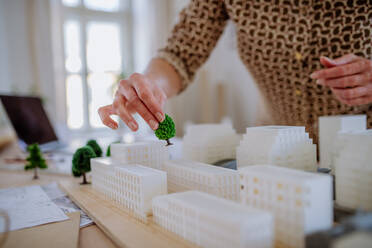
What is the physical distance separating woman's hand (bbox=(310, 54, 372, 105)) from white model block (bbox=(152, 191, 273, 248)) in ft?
1.54

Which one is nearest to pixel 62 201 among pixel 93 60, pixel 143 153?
pixel 143 153

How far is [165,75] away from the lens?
1252 mm

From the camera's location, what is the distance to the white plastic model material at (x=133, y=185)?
650mm

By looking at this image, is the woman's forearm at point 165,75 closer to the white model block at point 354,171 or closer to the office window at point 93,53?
the white model block at point 354,171

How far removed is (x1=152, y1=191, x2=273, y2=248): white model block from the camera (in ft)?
1.41

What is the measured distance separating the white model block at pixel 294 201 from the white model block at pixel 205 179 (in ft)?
0.42

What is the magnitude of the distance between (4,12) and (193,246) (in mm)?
3591

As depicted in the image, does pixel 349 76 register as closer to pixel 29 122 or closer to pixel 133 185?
pixel 133 185

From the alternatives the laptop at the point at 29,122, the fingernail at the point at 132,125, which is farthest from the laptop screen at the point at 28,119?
the fingernail at the point at 132,125

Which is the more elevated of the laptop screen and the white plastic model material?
the laptop screen

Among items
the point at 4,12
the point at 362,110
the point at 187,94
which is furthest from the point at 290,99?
the point at 4,12

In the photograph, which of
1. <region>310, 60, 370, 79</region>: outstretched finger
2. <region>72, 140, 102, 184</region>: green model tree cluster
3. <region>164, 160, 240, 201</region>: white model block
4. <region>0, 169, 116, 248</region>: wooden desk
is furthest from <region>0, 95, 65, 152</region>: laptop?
<region>310, 60, 370, 79</region>: outstretched finger

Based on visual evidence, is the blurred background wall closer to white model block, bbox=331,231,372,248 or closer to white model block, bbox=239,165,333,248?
white model block, bbox=239,165,333,248

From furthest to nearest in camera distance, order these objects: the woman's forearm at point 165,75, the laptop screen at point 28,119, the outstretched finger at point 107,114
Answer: the laptop screen at point 28,119 < the woman's forearm at point 165,75 < the outstretched finger at point 107,114
